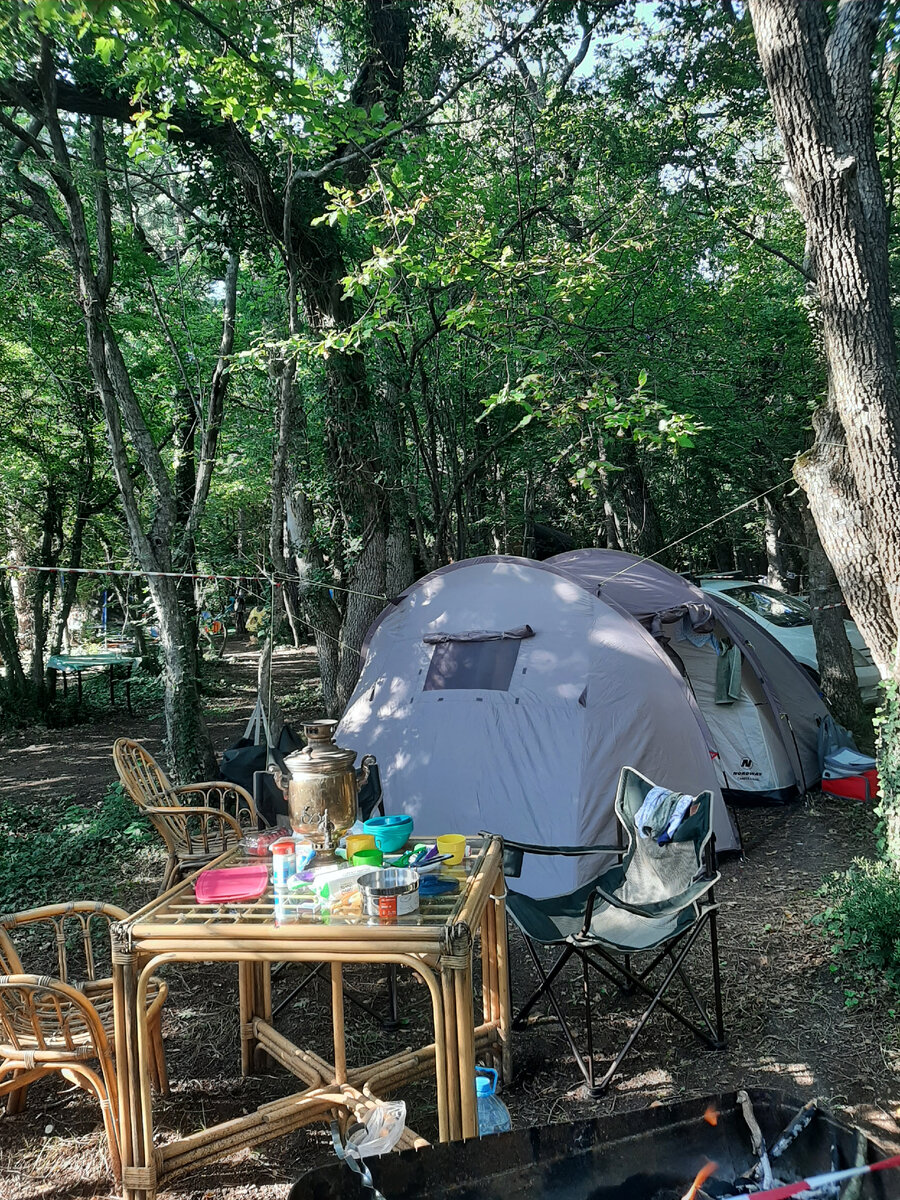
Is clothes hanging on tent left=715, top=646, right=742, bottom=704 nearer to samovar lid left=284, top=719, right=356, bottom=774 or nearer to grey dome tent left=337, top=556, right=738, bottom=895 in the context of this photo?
grey dome tent left=337, top=556, right=738, bottom=895

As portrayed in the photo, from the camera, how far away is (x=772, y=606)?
11.4 m

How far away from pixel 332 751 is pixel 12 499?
11.5 m

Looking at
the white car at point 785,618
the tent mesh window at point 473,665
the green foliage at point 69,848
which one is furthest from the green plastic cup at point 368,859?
the white car at point 785,618

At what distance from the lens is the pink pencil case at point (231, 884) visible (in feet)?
8.81

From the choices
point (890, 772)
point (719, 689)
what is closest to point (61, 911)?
point (890, 772)

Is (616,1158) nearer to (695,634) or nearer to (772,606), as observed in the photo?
(695,634)

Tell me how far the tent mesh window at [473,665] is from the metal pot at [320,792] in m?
2.40

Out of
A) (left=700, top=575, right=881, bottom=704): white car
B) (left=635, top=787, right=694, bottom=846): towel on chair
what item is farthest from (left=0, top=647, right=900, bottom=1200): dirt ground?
(left=700, top=575, right=881, bottom=704): white car

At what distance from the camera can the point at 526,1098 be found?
123 inches

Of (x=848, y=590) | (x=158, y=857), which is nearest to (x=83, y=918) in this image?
(x=158, y=857)

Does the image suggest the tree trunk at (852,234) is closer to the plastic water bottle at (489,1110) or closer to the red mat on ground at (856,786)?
the red mat on ground at (856,786)

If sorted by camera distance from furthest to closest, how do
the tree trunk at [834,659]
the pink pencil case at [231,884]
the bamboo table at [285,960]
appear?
1. the tree trunk at [834,659]
2. the pink pencil case at [231,884]
3. the bamboo table at [285,960]

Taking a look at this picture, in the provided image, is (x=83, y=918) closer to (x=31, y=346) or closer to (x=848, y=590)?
(x=848, y=590)

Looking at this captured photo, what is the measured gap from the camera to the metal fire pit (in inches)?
72.6
